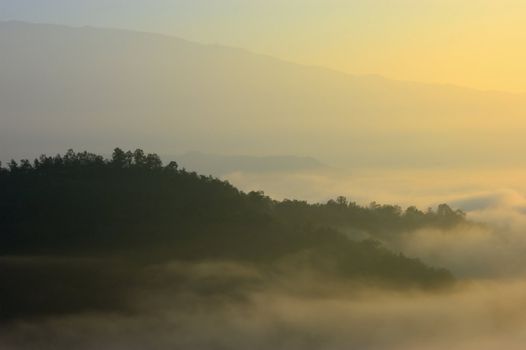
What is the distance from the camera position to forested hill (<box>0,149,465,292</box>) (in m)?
37.3

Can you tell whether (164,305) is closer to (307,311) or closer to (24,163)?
(307,311)

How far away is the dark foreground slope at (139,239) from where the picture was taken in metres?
35.2

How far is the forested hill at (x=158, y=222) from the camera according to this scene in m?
37.3

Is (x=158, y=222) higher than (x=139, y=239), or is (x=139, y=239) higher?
(x=158, y=222)

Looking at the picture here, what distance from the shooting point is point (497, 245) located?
61094 mm

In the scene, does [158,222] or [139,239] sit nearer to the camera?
[139,239]

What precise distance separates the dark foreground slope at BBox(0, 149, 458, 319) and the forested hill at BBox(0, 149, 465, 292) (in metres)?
0.05

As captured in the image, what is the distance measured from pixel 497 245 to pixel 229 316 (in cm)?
2718

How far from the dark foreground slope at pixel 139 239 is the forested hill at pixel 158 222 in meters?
0.05

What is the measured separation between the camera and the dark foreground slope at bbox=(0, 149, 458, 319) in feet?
116

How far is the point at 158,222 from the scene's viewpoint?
3934cm

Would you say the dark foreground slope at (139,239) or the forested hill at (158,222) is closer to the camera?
the dark foreground slope at (139,239)

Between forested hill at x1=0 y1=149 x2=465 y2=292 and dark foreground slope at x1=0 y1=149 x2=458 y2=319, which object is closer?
dark foreground slope at x1=0 y1=149 x2=458 y2=319

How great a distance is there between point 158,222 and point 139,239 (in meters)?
1.35
